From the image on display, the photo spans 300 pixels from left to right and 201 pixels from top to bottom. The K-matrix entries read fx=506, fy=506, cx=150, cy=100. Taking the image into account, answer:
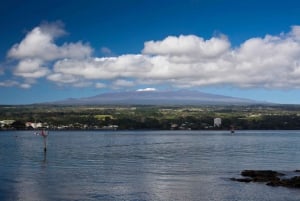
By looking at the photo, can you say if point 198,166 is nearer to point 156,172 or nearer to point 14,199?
point 156,172

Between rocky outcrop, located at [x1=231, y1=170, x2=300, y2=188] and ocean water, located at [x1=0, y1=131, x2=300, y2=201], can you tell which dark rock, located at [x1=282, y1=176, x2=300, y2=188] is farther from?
ocean water, located at [x1=0, y1=131, x2=300, y2=201]

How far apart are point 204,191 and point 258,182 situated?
7558 millimetres

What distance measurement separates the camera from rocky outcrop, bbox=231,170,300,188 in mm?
45344

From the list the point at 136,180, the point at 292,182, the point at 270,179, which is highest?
the point at 292,182

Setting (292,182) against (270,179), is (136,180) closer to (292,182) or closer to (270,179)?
(270,179)

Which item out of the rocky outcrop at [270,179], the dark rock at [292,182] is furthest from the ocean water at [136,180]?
the dark rock at [292,182]

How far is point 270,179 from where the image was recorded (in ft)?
161

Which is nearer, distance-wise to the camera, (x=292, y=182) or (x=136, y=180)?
(x=292, y=182)

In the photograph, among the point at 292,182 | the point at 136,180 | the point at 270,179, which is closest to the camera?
the point at 292,182

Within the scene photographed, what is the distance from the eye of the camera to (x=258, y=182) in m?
47.8

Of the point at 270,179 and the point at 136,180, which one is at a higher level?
the point at 270,179

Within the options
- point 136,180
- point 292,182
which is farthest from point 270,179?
point 136,180

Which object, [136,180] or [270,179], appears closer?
[270,179]

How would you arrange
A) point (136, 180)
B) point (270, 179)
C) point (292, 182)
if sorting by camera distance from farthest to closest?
1. point (136, 180)
2. point (270, 179)
3. point (292, 182)
